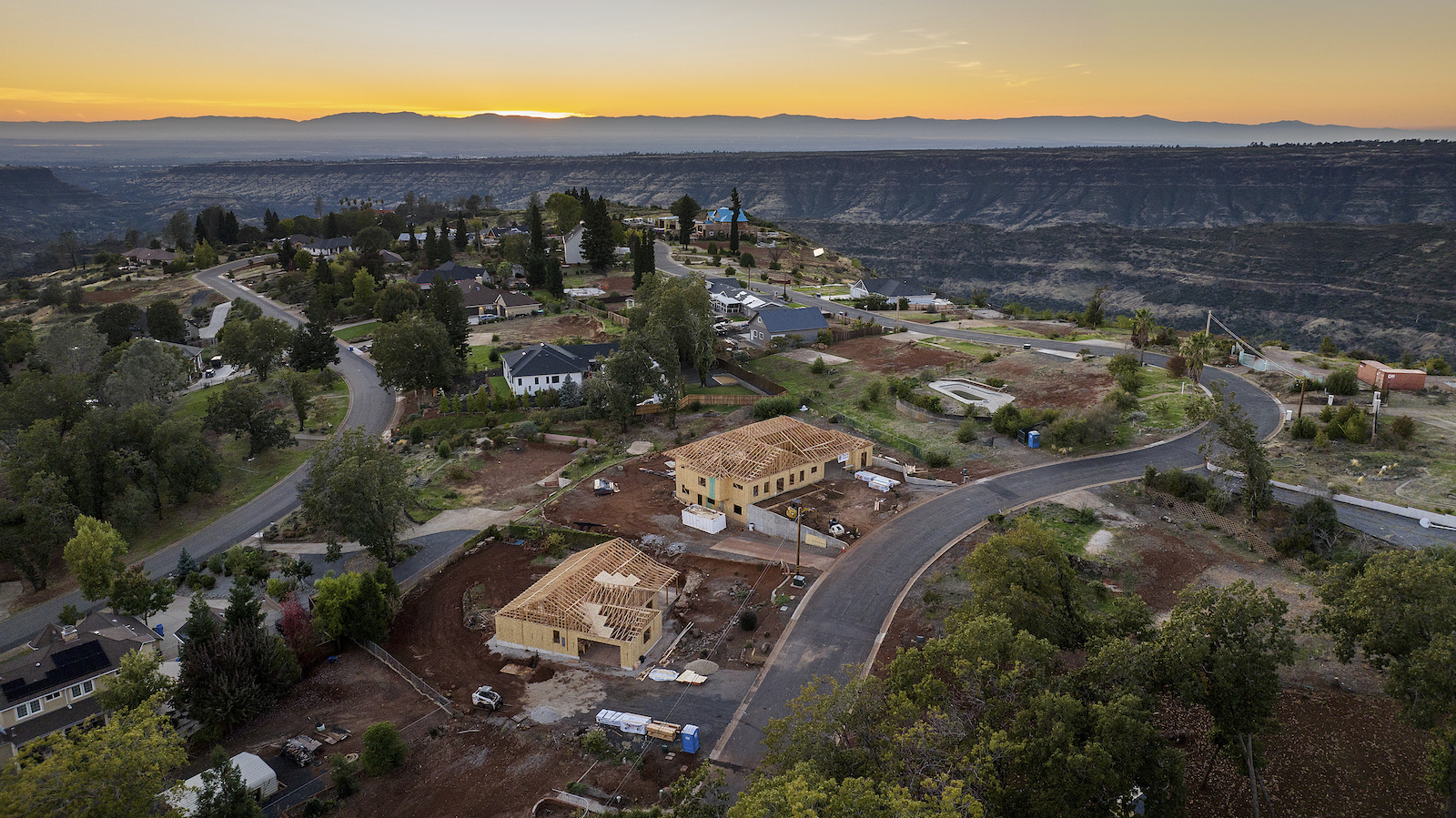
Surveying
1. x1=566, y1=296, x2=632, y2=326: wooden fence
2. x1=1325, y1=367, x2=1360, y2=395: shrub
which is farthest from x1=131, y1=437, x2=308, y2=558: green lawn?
x1=1325, y1=367, x2=1360, y2=395: shrub

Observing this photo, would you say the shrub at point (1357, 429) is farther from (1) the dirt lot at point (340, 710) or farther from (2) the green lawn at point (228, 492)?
(2) the green lawn at point (228, 492)

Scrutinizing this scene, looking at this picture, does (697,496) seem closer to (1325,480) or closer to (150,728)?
(150,728)

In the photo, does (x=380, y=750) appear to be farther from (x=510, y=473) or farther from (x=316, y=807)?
(x=510, y=473)

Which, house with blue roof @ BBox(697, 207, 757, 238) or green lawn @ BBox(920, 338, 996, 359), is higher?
house with blue roof @ BBox(697, 207, 757, 238)

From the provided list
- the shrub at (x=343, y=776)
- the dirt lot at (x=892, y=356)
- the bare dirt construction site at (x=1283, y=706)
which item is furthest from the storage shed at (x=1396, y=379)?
the shrub at (x=343, y=776)

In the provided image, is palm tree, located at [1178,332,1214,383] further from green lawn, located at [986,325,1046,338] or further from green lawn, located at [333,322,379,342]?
green lawn, located at [333,322,379,342]
